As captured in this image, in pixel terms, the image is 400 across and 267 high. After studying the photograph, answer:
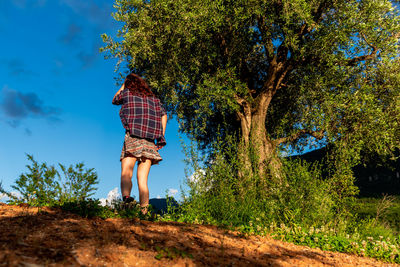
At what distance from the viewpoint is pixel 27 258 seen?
2.93 metres

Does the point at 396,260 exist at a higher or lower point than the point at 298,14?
lower

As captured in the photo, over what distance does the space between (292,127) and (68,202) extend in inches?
447

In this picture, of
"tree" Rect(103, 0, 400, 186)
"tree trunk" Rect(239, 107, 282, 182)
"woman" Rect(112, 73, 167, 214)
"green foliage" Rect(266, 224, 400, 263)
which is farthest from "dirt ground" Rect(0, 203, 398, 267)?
"tree" Rect(103, 0, 400, 186)

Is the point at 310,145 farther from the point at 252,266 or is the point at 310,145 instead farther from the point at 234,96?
the point at 252,266

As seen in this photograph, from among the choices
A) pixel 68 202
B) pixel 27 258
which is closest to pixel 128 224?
pixel 68 202

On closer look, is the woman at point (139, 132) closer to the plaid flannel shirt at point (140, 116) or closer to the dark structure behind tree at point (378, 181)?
the plaid flannel shirt at point (140, 116)

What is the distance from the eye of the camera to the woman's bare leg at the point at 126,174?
6273 millimetres

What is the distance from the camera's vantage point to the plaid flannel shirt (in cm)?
656

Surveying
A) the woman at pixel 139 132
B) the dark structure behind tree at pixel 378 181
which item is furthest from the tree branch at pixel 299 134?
the dark structure behind tree at pixel 378 181

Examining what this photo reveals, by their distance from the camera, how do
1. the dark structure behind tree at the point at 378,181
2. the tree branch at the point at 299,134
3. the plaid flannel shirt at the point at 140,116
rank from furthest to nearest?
1. the dark structure behind tree at the point at 378,181
2. the tree branch at the point at 299,134
3. the plaid flannel shirt at the point at 140,116

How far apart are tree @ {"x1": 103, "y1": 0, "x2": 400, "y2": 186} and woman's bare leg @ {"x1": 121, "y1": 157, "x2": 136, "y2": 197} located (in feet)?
16.6

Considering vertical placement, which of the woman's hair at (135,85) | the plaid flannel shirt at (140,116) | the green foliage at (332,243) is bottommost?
the green foliage at (332,243)

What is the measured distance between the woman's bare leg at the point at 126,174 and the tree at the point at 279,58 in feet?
16.6

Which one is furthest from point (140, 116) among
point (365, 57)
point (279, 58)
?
point (365, 57)
